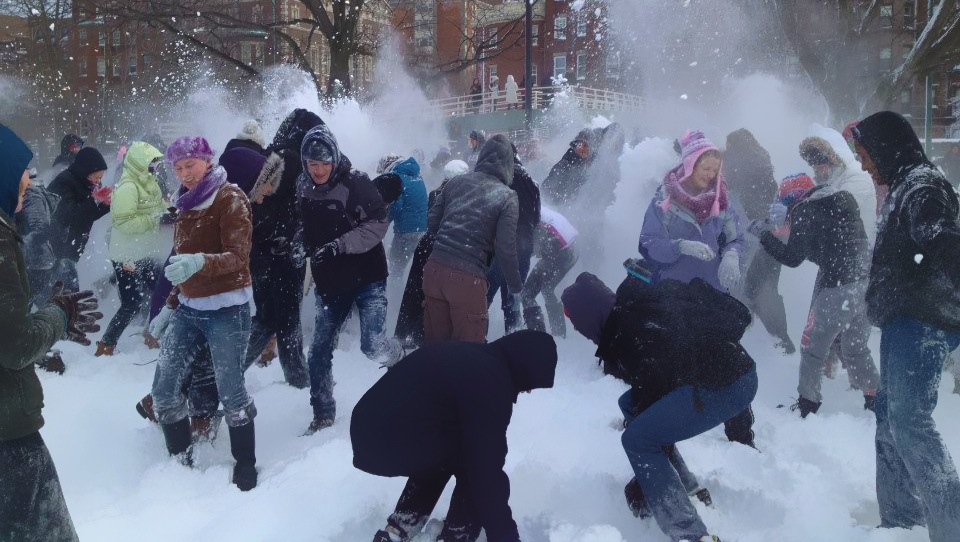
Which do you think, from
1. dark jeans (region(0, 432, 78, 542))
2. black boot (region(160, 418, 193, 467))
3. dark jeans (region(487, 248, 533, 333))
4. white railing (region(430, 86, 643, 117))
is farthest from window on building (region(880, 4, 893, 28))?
dark jeans (region(0, 432, 78, 542))

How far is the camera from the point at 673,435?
10.4 feet

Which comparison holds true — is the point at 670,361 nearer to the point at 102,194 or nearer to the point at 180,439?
the point at 180,439

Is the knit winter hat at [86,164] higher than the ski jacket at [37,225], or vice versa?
the knit winter hat at [86,164]

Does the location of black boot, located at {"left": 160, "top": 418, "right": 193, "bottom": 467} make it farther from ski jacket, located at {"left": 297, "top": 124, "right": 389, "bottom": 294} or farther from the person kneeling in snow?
the person kneeling in snow

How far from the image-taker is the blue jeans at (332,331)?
4.60 meters

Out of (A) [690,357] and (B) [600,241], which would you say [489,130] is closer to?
(B) [600,241]

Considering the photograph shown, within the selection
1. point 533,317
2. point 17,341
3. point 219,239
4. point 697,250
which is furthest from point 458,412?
point 533,317

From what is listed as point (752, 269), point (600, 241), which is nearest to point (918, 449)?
point (752, 269)

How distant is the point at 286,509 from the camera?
11.5 feet

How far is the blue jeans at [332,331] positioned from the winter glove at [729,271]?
2.14 metres

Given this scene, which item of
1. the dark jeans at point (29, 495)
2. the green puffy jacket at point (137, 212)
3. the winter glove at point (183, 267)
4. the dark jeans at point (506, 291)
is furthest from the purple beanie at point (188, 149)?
the dark jeans at point (506, 291)

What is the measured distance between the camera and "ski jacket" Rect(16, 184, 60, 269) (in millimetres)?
5996

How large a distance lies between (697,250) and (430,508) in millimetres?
2219

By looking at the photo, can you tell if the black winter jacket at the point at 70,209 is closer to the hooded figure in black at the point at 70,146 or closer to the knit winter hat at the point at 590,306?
the hooded figure in black at the point at 70,146
